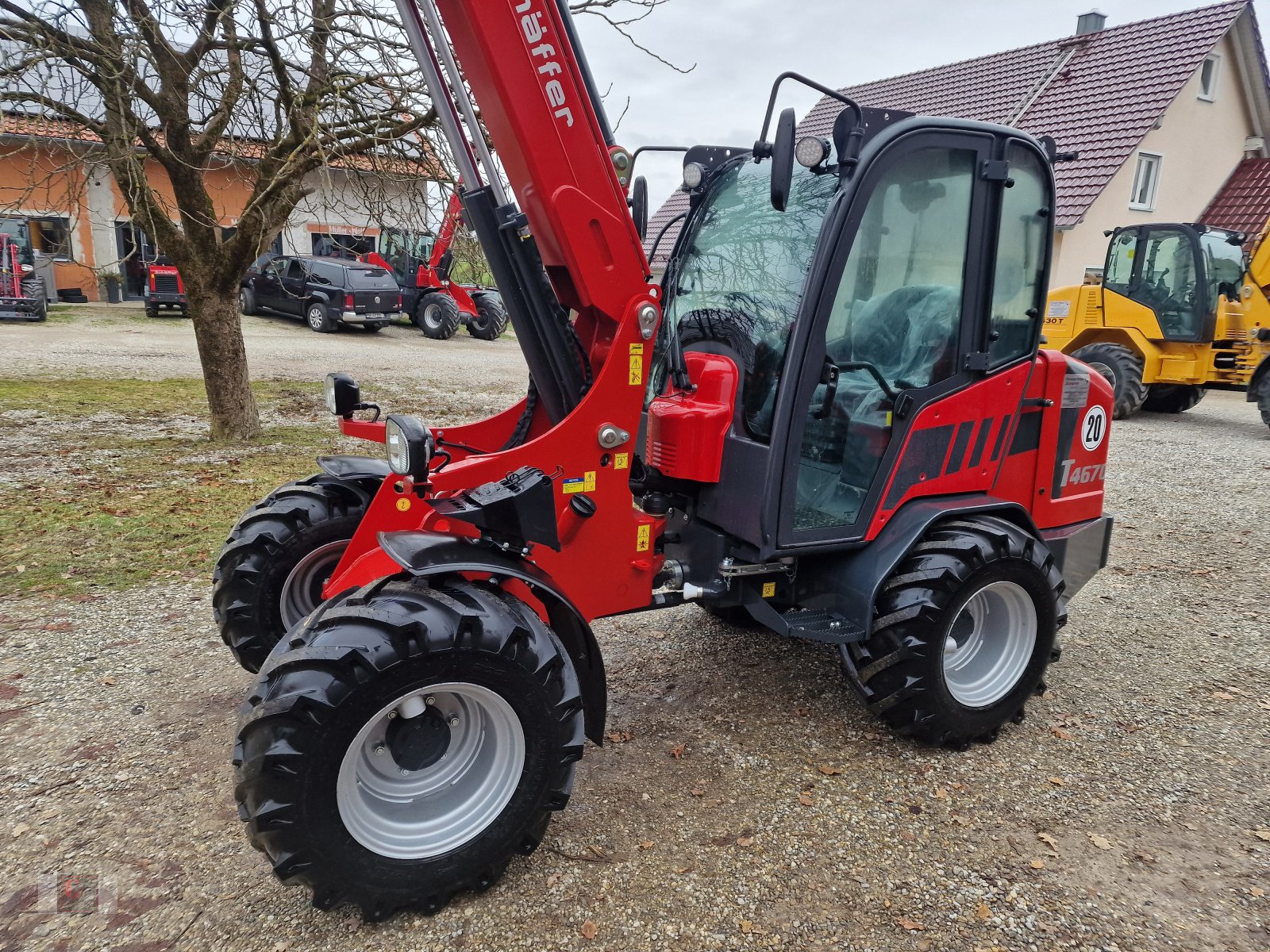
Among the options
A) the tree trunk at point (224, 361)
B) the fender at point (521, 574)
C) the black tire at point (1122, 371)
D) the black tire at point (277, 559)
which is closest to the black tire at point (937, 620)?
the fender at point (521, 574)

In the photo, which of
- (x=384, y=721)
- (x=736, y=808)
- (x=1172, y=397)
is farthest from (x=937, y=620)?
(x=1172, y=397)

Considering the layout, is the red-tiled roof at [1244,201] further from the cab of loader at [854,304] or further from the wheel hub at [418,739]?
the wheel hub at [418,739]

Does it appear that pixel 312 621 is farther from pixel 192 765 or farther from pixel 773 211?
pixel 773 211

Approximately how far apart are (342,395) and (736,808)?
2150 millimetres

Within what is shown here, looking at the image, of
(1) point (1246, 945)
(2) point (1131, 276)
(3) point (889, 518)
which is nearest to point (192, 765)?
(3) point (889, 518)

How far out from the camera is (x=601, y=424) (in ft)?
9.39

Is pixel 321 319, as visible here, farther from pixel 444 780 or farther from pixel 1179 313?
pixel 444 780

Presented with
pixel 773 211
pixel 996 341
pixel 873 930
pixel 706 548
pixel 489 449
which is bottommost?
pixel 873 930

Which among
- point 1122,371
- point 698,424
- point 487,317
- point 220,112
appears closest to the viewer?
point 698,424

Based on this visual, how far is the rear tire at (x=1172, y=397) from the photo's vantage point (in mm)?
12352

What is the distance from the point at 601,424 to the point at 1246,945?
7.95 ft

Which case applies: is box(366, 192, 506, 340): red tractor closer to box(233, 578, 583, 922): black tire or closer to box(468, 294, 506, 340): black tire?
box(468, 294, 506, 340): black tire

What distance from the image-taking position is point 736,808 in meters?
3.00

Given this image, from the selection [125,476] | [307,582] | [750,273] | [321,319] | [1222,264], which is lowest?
[125,476]
